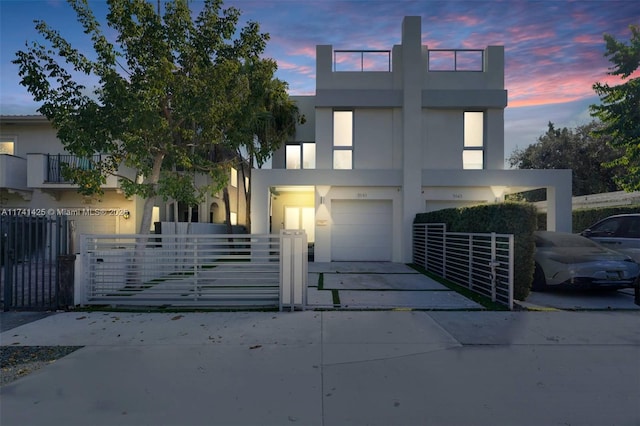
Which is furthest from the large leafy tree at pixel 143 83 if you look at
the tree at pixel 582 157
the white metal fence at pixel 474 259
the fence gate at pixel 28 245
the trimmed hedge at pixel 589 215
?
the tree at pixel 582 157

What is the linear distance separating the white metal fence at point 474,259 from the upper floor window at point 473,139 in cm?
477

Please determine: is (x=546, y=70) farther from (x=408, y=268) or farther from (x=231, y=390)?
(x=231, y=390)

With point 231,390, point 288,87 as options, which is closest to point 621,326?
point 231,390

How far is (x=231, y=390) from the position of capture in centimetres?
341

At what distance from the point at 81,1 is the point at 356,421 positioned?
1019cm

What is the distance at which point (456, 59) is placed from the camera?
47.9 feet

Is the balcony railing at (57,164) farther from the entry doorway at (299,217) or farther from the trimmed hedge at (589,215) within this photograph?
the trimmed hedge at (589,215)

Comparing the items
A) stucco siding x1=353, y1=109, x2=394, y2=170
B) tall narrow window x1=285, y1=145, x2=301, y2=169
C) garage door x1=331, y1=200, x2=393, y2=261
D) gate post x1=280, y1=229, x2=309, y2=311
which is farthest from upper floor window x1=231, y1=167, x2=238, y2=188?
gate post x1=280, y1=229, x2=309, y2=311

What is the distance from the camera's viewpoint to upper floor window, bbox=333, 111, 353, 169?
1443cm

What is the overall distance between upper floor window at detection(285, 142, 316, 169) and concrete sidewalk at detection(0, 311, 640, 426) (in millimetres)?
12351

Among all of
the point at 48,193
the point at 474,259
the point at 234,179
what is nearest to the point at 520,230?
the point at 474,259

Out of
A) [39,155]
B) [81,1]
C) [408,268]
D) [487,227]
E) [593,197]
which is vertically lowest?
[408,268]

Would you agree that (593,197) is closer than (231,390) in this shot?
No

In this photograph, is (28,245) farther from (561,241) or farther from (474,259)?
(561,241)
